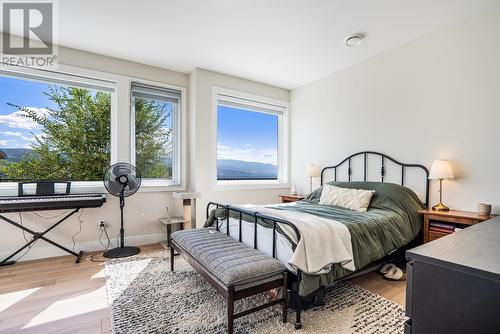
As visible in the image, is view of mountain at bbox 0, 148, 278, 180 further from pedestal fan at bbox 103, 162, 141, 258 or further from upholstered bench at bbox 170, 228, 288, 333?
upholstered bench at bbox 170, 228, 288, 333

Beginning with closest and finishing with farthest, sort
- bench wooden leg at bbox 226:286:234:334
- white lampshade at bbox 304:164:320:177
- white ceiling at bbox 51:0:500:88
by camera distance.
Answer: bench wooden leg at bbox 226:286:234:334, white ceiling at bbox 51:0:500:88, white lampshade at bbox 304:164:320:177

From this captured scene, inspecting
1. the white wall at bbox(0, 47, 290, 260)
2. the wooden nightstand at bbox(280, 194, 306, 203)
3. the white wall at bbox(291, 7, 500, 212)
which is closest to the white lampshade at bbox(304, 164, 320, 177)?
the white wall at bbox(291, 7, 500, 212)

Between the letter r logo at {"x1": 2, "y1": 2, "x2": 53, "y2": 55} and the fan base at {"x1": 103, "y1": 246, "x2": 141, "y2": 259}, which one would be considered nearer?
the letter r logo at {"x1": 2, "y1": 2, "x2": 53, "y2": 55}

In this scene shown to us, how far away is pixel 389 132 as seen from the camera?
3332 millimetres

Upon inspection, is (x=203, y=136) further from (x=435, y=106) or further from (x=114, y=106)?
(x=435, y=106)

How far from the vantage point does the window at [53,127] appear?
3066 mm

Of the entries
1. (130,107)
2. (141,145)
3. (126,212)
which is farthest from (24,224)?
(130,107)

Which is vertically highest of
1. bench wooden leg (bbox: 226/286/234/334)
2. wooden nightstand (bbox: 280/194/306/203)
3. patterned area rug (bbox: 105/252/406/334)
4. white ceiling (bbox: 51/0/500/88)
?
white ceiling (bbox: 51/0/500/88)

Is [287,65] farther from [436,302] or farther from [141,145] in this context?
[436,302]

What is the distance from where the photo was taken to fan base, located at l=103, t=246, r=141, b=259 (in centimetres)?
310

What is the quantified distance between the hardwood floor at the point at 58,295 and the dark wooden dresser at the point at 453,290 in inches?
62.5

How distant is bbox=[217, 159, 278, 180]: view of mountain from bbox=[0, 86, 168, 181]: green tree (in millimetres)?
1702

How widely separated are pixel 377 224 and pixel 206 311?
165 centimetres

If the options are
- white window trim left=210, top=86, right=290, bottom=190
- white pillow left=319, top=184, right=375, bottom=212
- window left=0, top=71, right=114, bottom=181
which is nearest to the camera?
white pillow left=319, top=184, right=375, bottom=212
